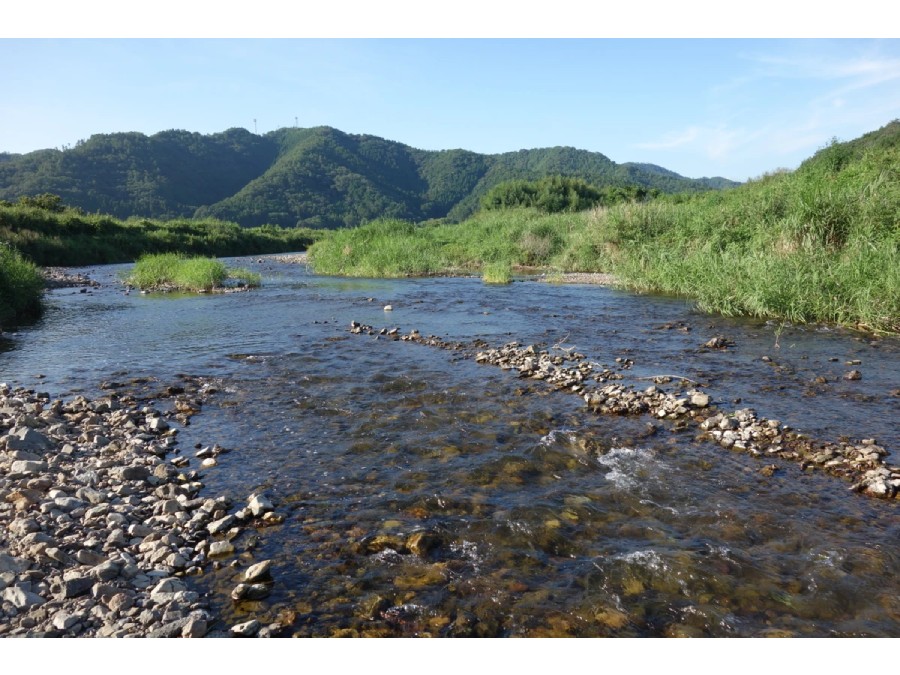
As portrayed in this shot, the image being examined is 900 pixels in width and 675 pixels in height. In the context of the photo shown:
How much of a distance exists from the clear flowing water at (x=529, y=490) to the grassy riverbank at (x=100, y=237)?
33236mm

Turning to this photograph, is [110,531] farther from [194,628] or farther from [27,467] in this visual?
[27,467]

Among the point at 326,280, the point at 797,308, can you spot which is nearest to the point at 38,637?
the point at 797,308

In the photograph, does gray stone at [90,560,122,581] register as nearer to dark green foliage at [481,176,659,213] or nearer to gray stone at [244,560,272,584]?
gray stone at [244,560,272,584]

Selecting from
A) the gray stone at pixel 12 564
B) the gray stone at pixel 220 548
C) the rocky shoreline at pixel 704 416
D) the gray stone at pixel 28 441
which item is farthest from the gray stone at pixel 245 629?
the rocky shoreline at pixel 704 416

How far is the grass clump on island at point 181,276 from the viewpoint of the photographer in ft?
82.6

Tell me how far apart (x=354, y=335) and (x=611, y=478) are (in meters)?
9.27

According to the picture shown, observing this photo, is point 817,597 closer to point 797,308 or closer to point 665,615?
point 665,615

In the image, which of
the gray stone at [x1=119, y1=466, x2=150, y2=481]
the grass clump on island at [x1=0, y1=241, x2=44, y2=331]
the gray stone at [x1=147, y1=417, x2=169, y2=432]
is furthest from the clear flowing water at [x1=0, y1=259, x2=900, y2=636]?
the grass clump on island at [x1=0, y1=241, x2=44, y2=331]

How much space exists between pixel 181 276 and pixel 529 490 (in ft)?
80.3

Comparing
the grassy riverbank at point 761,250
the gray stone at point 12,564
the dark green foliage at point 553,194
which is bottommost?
the gray stone at point 12,564

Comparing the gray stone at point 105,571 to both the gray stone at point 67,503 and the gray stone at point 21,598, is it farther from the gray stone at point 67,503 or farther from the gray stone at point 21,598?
the gray stone at point 67,503

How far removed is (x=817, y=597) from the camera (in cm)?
402

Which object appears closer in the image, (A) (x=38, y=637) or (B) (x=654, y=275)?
(A) (x=38, y=637)

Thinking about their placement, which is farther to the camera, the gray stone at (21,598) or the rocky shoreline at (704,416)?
the rocky shoreline at (704,416)
